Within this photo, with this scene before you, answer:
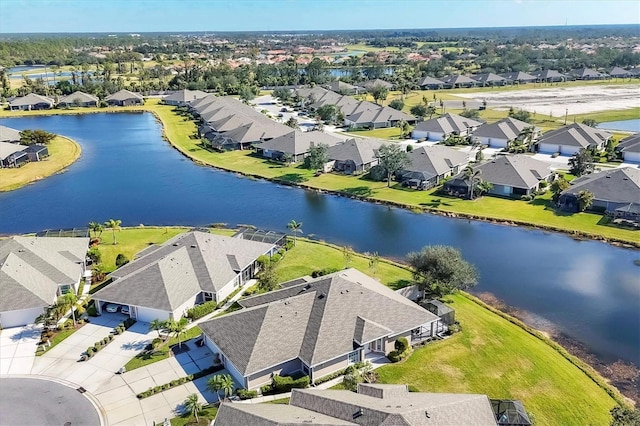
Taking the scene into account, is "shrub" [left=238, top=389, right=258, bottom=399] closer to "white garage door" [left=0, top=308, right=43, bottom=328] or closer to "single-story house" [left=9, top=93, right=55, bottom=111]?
"white garage door" [left=0, top=308, right=43, bottom=328]

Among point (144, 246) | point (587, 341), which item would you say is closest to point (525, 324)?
point (587, 341)

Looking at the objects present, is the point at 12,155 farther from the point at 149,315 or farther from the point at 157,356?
the point at 157,356

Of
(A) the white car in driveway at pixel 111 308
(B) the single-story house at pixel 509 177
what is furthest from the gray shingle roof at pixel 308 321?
(B) the single-story house at pixel 509 177

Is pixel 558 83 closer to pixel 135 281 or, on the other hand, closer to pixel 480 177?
pixel 480 177

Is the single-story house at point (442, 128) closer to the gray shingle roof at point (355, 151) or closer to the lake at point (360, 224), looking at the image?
the gray shingle roof at point (355, 151)

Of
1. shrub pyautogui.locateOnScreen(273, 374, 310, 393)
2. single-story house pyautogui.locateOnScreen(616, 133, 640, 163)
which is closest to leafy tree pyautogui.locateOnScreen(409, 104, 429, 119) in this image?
single-story house pyautogui.locateOnScreen(616, 133, 640, 163)
